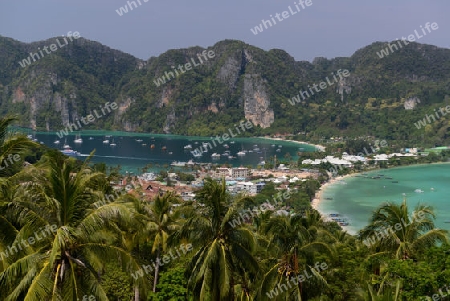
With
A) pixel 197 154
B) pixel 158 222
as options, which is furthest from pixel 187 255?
pixel 197 154

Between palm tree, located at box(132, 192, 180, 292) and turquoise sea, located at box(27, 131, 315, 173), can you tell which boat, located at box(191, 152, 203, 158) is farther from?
palm tree, located at box(132, 192, 180, 292)

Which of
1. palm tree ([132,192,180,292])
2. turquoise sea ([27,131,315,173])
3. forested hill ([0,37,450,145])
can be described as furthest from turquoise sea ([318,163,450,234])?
forested hill ([0,37,450,145])

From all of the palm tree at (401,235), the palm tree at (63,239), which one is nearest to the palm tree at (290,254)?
the palm tree at (401,235)

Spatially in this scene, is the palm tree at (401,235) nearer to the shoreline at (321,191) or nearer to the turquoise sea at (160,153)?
the shoreline at (321,191)

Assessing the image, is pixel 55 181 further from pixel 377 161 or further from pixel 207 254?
pixel 377 161

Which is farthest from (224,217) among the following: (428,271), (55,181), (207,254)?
(428,271)
